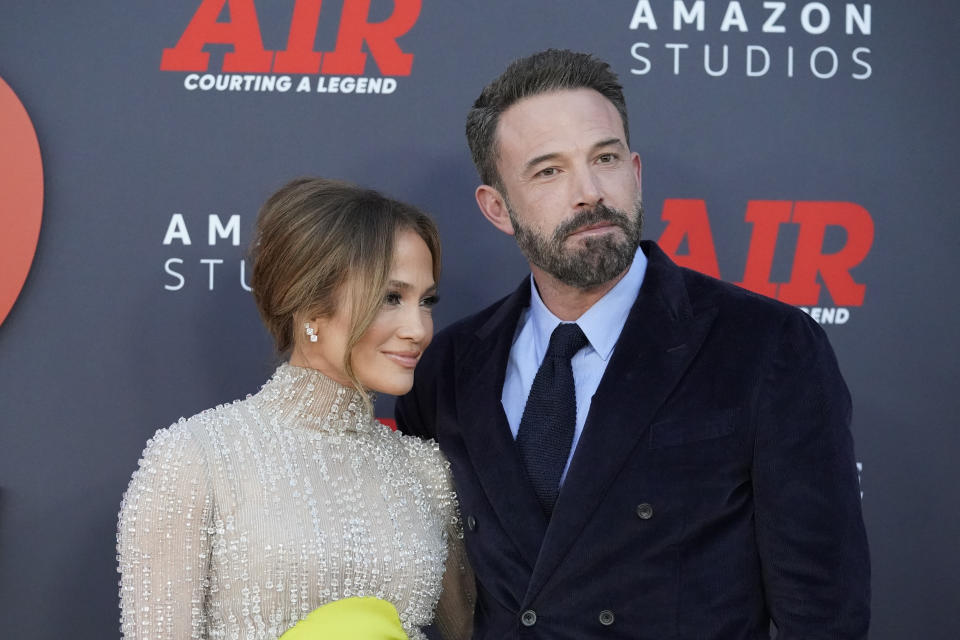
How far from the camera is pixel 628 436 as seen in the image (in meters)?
1.57

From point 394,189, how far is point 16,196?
2.57ft

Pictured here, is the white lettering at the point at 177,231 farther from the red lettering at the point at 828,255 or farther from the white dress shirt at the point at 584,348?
the red lettering at the point at 828,255

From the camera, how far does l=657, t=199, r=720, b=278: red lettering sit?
2.29 meters

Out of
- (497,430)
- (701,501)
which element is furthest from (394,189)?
(701,501)

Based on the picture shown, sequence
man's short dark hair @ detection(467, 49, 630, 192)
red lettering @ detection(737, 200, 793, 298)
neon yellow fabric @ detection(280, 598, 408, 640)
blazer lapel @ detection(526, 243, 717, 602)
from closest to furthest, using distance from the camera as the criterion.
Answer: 1. neon yellow fabric @ detection(280, 598, 408, 640)
2. blazer lapel @ detection(526, 243, 717, 602)
3. man's short dark hair @ detection(467, 49, 630, 192)
4. red lettering @ detection(737, 200, 793, 298)

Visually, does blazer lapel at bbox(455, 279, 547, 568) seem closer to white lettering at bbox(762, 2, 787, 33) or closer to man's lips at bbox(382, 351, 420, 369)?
man's lips at bbox(382, 351, 420, 369)

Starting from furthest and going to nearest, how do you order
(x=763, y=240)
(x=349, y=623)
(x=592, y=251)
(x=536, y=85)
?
(x=763, y=240) < (x=536, y=85) < (x=592, y=251) < (x=349, y=623)

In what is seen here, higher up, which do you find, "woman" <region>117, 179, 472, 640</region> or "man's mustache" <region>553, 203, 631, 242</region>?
"man's mustache" <region>553, 203, 631, 242</region>

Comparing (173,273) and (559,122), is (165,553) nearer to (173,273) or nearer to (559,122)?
(173,273)

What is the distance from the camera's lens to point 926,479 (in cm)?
226

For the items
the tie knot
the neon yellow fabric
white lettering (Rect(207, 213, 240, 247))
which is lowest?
the neon yellow fabric

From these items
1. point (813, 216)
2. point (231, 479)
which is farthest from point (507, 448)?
point (813, 216)

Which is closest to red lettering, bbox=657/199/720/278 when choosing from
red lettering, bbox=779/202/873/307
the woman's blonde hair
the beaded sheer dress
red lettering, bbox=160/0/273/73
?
red lettering, bbox=779/202/873/307

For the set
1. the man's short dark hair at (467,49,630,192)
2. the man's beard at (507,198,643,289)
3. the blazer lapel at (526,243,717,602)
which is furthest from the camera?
the man's short dark hair at (467,49,630,192)
